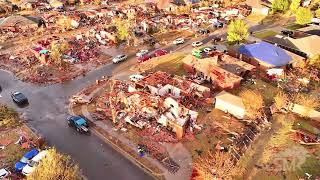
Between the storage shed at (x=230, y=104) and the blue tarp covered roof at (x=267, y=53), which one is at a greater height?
the blue tarp covered roof at (x=267, y=53)

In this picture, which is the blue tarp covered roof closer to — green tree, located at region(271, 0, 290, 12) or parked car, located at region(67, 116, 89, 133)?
green tree, located at region(271, 0, 290, 12)

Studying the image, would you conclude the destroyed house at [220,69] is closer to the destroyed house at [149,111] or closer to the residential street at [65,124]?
the destroyed house at [149,111]

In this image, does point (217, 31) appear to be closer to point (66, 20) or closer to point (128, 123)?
point (66, 20)

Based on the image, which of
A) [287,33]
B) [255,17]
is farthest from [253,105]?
[255,17]

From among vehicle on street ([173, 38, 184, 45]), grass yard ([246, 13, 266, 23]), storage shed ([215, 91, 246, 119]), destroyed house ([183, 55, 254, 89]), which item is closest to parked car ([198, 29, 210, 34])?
vehicle on street ([173, 38, 184, 45])

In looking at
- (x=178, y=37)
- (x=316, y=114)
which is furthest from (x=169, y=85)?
(x=178, y=37)

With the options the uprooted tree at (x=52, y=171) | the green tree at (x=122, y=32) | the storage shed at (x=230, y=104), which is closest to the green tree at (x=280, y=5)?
the green tree at (x=122, y=32)

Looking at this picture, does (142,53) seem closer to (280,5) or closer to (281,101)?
(281,101)
